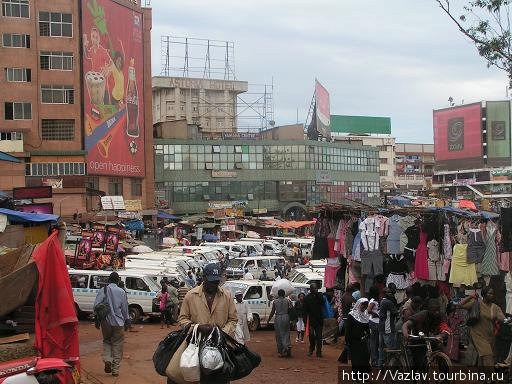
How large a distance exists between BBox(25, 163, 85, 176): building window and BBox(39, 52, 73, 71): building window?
7.51m

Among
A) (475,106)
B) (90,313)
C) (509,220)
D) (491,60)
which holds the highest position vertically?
(475,106)

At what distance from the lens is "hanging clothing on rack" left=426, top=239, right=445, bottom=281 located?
13117 millimetres

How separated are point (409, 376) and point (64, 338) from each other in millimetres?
4611

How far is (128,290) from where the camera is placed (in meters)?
20.7

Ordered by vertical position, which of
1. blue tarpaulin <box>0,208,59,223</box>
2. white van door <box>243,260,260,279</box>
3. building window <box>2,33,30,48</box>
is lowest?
white van door <box>243,260,260,279</box>

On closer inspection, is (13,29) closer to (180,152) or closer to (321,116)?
(180,152)

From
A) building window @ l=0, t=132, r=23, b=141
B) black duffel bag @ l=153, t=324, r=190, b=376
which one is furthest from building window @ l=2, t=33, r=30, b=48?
black duffel bag @ l=153, t=324, r=190, b=376

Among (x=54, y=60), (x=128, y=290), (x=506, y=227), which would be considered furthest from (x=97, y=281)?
(x=54, y=60)

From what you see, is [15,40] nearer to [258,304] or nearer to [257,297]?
[257,297]

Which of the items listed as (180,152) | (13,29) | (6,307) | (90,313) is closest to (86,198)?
(13,29)

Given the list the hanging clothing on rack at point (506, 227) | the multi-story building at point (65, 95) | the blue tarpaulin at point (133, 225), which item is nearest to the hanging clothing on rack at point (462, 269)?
the hanging clothing on rack at point (506, 227)

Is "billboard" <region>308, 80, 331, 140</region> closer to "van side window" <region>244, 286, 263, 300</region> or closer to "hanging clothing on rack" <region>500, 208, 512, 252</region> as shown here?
"van side window" <region>244, 286, 263, 300</region>

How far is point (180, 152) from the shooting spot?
74.5 metres

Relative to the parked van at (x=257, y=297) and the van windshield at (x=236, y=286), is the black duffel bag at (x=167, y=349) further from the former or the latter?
the van windshield at (x=236, y=286)
